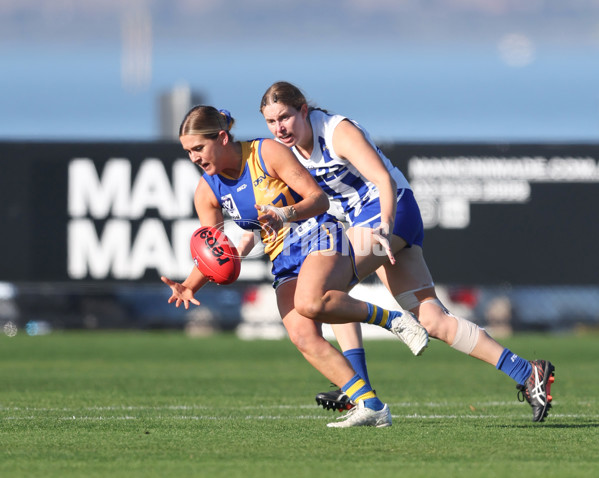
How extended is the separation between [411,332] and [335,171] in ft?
3.43

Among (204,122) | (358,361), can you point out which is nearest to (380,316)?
(358,361)

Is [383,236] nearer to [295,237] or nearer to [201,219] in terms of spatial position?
[295,237]

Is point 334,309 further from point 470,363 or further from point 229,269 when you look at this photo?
point 470,363

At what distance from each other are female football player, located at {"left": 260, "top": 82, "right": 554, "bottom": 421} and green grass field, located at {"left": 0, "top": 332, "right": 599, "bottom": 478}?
0.36m

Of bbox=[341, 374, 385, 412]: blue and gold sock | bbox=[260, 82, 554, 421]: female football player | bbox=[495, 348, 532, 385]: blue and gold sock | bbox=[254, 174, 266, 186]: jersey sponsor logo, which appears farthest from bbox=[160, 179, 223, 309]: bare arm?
bbox=[495, 348, 532, 385]: blue and gold sock

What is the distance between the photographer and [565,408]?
709cm

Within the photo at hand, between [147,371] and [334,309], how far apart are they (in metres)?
5.79

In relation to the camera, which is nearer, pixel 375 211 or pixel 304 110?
pixel 304 110

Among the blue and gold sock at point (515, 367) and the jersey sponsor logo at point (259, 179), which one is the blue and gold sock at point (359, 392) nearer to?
the blue and gold sock at point (515, 367)

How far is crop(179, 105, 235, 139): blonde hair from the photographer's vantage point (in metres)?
5.57

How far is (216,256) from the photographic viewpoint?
5.77m

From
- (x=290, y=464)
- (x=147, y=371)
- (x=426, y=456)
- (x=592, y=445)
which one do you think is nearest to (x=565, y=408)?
(x=592, y=445)

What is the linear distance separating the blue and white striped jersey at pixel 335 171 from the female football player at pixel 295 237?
26 cm

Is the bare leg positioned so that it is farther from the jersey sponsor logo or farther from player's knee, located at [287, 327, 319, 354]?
the jersey sponsor logo
